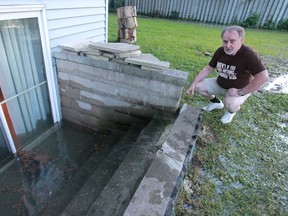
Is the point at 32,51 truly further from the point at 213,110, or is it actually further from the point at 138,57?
the point at 213,110

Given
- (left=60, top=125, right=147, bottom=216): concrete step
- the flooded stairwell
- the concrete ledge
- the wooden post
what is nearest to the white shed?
the flooded stairwell

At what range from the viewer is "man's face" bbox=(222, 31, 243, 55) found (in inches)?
90.9

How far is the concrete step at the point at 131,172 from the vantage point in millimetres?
1504

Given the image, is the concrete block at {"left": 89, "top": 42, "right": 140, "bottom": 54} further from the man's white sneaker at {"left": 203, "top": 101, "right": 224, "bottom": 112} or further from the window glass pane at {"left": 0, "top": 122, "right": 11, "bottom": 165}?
the window glass pane at {"left": 0, "top": 122, "right": 11, "bottom": 165}

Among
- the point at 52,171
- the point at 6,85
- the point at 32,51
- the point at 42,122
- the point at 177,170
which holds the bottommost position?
the point at 52,171

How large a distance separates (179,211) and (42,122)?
237cm

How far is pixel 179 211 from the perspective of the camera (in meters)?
1.72

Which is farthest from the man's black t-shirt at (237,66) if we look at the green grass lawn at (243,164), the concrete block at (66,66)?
the concrete block at (66,66)

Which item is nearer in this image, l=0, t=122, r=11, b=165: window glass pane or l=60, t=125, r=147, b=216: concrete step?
l=60, t=125, r=147, b=216: concrete step

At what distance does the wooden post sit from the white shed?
2.72m

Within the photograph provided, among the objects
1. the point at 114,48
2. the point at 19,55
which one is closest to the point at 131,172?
the point at 114,48

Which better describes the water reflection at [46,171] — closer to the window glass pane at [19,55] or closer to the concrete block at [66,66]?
the window glass pane at [19,55]

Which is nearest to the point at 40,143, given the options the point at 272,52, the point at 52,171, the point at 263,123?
the point at 52,171

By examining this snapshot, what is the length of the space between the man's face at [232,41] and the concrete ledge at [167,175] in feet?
3.17
